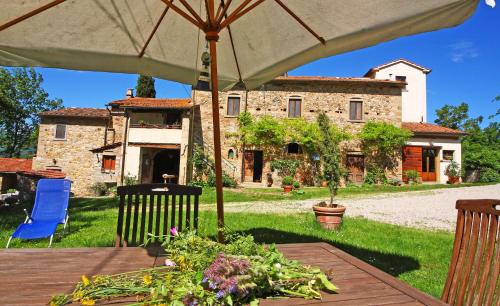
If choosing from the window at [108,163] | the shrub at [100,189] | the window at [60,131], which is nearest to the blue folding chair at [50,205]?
the shrub at [100,189]

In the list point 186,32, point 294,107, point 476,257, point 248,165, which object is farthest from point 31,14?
point 294,107

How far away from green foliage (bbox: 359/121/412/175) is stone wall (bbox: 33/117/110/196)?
1644cm

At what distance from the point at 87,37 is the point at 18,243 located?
12.9 ft

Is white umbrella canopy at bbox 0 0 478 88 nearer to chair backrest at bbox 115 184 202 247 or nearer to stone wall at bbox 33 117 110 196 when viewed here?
chair backrest at bbox 115 184 202 247

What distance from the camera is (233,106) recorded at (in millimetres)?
17000

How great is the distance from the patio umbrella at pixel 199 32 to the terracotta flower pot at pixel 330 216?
3399mm

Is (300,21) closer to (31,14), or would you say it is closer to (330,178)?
(31,14)

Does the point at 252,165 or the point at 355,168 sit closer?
the point at 252,165

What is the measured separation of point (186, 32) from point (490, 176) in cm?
2204

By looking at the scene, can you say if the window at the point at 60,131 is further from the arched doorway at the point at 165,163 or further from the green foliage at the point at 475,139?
the green foliage at the point at 475,139

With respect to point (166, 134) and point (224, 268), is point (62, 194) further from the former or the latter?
point (166, 134)

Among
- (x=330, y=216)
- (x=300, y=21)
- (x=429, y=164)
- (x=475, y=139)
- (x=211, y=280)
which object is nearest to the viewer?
(x=211, y=280)

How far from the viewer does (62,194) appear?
4.79 metres

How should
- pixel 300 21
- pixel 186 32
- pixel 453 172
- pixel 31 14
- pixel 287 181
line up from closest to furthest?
1. pixel 31 14
2. pixel 300 21
3. pixel 186 32
4. pixel 287 181
5. pixel 453 172
